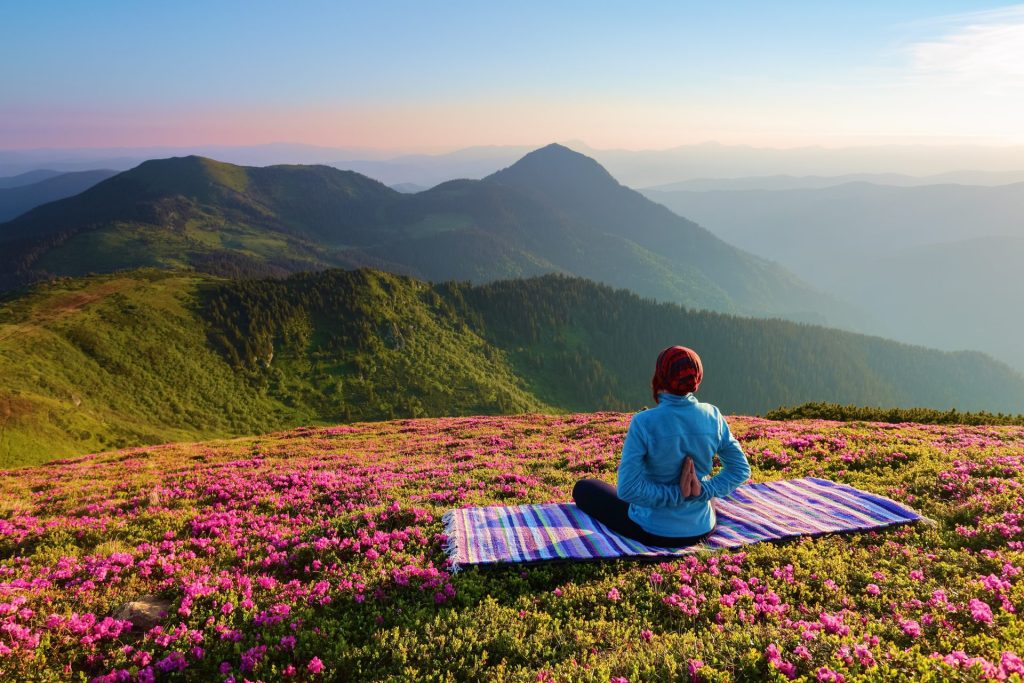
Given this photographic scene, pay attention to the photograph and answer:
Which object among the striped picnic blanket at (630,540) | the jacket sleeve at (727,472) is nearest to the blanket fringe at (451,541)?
the striped picnic blanket at (630,540)

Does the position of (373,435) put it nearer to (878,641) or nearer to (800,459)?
(800,459)

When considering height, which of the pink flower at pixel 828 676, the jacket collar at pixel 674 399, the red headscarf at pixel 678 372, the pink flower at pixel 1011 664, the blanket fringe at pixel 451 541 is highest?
the red headscarf at pixel 678 372

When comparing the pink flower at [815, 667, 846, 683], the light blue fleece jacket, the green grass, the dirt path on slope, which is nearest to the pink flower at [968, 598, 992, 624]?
the pink flower at [815, 667, 846, 683]

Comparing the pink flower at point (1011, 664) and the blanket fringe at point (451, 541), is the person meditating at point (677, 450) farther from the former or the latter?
the pink flower at point (1011, 664)

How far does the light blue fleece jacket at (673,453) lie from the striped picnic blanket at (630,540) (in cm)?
144

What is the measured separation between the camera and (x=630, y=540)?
1005 cm

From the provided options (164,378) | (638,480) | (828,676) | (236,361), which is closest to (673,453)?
(638,480)

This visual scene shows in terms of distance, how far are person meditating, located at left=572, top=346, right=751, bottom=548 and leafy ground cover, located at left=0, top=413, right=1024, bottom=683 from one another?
141 centimetres

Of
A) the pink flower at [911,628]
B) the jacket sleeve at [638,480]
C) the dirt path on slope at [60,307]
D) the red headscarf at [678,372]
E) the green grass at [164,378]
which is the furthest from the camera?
the dirt path on slope at [60,307]

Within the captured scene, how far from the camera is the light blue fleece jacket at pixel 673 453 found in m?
8.58

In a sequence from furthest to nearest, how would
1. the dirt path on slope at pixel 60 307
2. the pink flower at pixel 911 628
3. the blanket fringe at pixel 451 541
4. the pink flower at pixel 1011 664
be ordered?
the dirt path on slope at pixel 60 307
the blanket fringe at pixel 451 541
the pink flower at pixel 911 628
the pink flower at pixel 1011 664

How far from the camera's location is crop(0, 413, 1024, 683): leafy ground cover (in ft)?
21.2

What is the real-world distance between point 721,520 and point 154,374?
4518 inches

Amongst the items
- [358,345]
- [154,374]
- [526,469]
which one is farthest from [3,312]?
[526,469]
